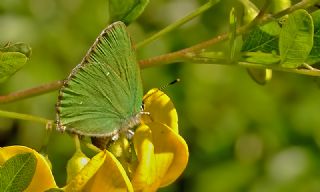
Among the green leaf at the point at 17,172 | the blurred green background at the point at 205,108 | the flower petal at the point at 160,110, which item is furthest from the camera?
the blurred green background at the point at 205,108

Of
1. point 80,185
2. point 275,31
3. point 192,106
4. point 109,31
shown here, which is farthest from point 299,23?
point 192,106

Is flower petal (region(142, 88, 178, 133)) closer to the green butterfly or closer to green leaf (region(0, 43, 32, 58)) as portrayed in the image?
the green butterfly

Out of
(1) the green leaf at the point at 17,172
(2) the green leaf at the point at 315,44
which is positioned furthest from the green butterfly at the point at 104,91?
(2) the green leaf at the point at 315,44

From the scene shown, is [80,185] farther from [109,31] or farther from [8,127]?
[8,127]

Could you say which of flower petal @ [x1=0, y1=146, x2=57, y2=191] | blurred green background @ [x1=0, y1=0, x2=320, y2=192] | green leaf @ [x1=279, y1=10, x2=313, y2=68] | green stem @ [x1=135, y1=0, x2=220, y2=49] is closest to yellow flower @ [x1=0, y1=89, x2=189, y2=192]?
flower petal @ [x1=0, y1=146, x2=57, y2=191]

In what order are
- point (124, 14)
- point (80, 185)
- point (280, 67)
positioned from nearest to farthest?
point (80, 185) → point (280, 67) → point (124, 14)

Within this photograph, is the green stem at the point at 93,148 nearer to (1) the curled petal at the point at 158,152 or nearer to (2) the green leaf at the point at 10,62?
(1) the curled petal at the point at 158,152
